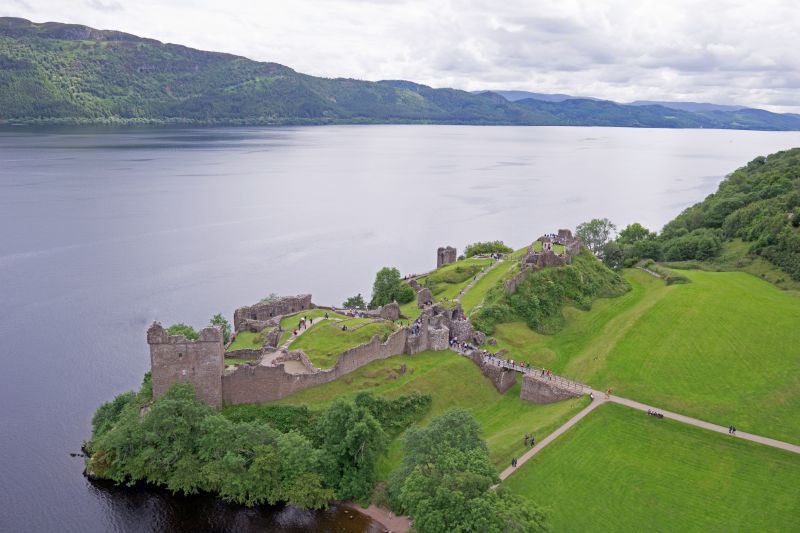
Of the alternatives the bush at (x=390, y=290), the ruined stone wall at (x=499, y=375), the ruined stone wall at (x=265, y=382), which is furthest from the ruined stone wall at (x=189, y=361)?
the bush at (x=390, y=290)

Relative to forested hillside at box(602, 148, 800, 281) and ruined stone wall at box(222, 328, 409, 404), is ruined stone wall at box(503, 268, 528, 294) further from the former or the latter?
forested hillside at box(602, 148, 800, 281)

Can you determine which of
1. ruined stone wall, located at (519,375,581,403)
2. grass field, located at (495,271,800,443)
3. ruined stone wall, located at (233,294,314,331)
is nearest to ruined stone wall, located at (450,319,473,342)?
grass field, located at (495,271,800,443)

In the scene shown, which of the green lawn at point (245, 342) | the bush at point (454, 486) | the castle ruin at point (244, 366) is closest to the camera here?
the bush at point (454, 486)

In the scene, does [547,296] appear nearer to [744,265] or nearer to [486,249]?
[486,249]

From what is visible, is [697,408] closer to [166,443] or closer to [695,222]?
[166,443]

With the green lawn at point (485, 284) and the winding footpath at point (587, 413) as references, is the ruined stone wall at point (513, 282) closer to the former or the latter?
the green lawn at point (485, 284)

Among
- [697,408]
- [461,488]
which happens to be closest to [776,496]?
[697,408]

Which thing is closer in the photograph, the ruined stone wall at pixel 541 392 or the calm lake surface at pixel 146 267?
the calm lake surface at pixel 146 267

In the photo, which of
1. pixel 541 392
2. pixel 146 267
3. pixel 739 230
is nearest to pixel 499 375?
pixel 541 392
